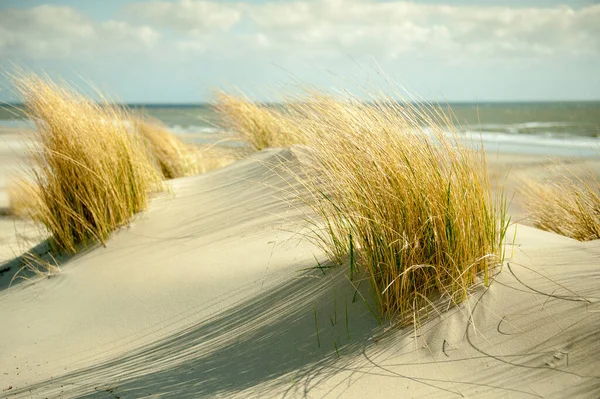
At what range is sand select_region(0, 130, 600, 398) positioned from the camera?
1847mm

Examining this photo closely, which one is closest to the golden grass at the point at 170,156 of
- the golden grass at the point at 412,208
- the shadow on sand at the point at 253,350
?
the shadow on sand at the point at 253,350

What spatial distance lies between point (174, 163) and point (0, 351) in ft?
15.1

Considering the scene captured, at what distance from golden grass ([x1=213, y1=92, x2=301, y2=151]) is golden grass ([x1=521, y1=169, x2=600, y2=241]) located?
2.66 m

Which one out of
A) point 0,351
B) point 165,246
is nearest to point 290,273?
point 165,246

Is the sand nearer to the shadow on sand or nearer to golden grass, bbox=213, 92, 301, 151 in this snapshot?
the shadow on sand

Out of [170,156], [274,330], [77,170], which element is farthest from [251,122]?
[274,330]

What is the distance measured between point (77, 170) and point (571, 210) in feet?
10.9

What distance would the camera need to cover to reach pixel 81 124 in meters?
3.65

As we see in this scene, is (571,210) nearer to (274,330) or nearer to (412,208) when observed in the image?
(412,208)

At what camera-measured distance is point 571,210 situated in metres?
3.77

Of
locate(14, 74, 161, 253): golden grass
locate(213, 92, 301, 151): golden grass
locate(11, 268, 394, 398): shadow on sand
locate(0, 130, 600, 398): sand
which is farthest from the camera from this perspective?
locate(213, 92, 301, 151): golden grass

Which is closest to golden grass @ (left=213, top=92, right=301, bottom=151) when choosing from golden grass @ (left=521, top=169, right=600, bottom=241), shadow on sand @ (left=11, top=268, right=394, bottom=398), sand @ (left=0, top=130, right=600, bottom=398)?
golden grass @ (left=521, top=169, right=600, bottom=241)

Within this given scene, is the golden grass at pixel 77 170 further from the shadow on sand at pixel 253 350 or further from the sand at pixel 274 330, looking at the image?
the shadow on sand at pixel 253 350

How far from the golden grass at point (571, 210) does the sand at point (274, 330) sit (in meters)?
0.59
